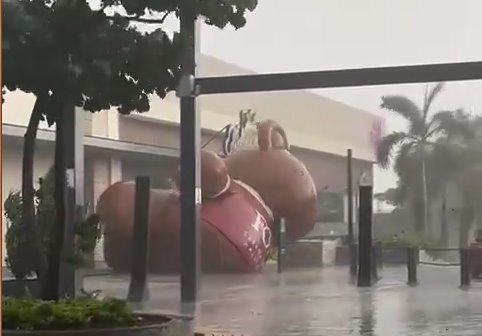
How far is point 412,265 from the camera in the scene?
14.1ft

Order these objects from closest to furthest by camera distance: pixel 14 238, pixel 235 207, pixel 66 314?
pixel 66 314 < pixel 14 238 < pixel 235 207

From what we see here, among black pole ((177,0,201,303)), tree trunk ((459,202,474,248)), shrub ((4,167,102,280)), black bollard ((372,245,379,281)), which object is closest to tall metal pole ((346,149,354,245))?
black bollard ((372,245,379,281))

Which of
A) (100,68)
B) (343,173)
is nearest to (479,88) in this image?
(343,173)

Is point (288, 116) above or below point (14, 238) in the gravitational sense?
above

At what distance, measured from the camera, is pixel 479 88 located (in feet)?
13.7

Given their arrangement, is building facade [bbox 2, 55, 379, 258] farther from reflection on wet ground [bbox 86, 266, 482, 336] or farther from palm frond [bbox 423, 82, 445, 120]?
reflection on wet ground [bbox 86, 266, 482, 336]

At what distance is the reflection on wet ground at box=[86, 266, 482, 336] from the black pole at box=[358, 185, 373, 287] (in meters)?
0.07

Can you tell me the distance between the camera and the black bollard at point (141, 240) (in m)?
4.25

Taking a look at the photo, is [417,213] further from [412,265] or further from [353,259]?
[353,259]

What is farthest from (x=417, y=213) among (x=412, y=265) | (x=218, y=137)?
(x=218, y=137)

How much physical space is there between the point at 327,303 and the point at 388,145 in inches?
33.2

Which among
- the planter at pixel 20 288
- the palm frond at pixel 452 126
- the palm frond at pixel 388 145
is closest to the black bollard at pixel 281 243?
the palm frond at pixel 388 145

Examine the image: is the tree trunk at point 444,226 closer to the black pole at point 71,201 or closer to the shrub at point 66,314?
the shrub at point 66,314

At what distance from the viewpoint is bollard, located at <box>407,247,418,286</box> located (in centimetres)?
424
